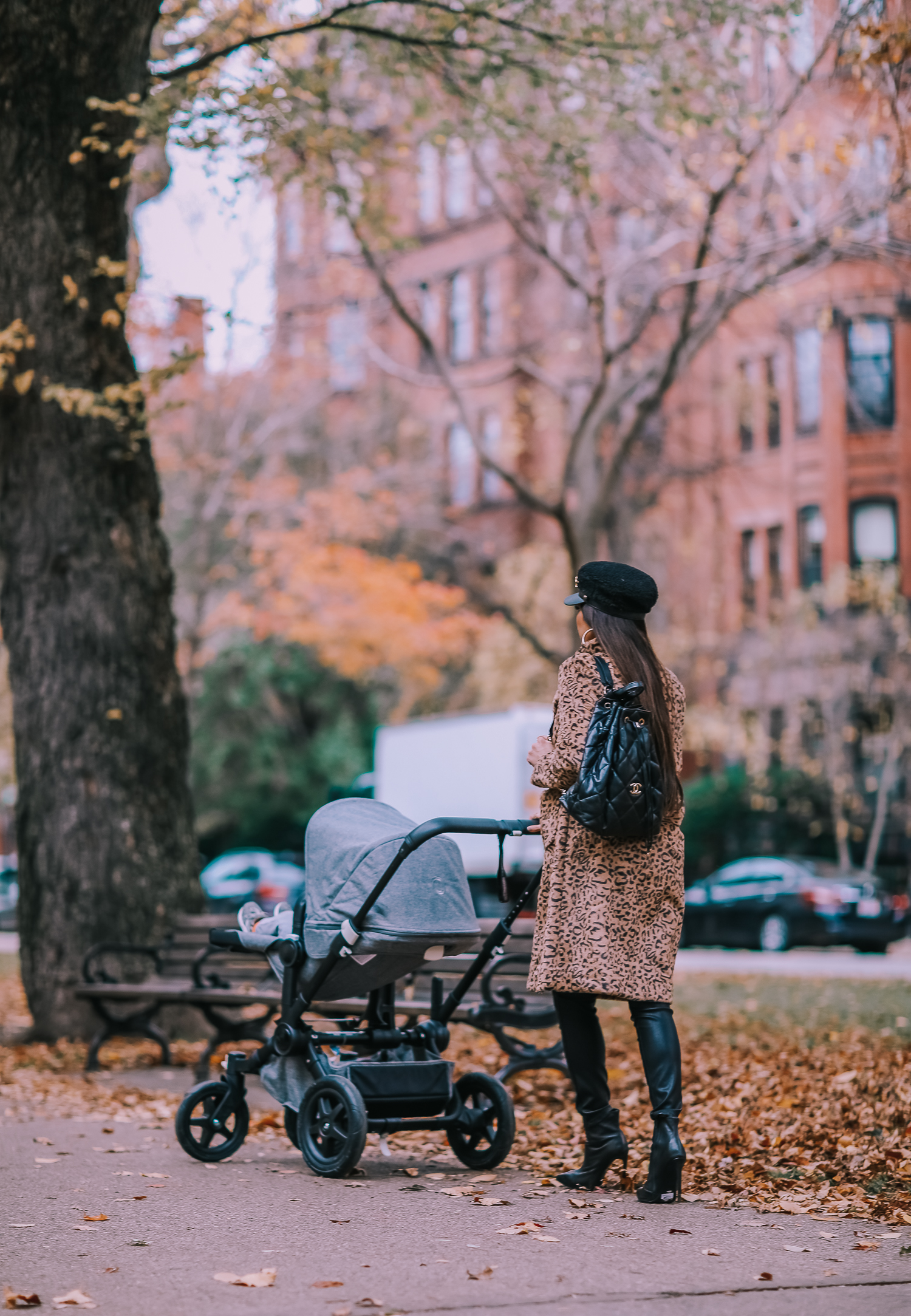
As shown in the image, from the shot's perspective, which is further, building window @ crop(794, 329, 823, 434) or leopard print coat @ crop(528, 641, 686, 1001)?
building window @ crop(794, 329, 823, 434)

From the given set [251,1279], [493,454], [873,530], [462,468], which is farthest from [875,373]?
[251,1279]

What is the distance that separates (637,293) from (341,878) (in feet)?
63.5

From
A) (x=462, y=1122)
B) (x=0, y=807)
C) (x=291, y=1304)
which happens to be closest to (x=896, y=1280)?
(x=291, y=1304)

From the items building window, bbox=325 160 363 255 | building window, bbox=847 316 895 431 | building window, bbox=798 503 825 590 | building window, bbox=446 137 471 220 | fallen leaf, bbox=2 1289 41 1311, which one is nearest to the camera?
fallen leaf, bbox=2 1289 41 1311

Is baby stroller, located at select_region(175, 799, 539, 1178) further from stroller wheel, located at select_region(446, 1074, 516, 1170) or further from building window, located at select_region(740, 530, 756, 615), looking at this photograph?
building window, located at select_region(740, 530, 756, 615)

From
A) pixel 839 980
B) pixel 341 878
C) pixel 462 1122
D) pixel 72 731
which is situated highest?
pixel 72 731

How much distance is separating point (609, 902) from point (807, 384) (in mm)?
32092

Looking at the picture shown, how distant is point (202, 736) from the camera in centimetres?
3681

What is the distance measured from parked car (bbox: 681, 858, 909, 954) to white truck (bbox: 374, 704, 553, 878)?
9.90ft

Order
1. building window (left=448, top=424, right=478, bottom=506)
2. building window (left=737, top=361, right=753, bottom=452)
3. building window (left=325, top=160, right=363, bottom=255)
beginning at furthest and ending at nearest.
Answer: building window (left=448, top=424, right=478, bottom=506), building window (left=737, top=361, right=753, bottom=452), building window (left=325, top=160, right=363, bottom=255)

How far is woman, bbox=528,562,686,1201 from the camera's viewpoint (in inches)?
223

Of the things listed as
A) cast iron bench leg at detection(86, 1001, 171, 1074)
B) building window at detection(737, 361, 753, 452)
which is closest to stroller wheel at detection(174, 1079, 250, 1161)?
cast iron bench leg at detection(86, 1001, 171, 1074)

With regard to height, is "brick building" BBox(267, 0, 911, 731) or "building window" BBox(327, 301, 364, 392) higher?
"building window" BBox(327, 301, 364, 392)

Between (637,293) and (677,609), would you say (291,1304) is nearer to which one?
(637,293)
